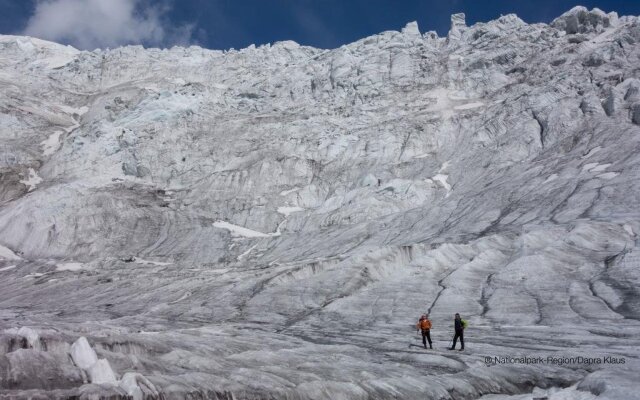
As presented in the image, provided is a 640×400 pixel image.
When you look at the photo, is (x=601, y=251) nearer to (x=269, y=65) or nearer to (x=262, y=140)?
(x=262, y=140)

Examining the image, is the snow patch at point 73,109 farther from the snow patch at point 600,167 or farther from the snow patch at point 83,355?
the snow patch at point 83,355

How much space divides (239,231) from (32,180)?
57.9 metres

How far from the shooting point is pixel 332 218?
3686 inches

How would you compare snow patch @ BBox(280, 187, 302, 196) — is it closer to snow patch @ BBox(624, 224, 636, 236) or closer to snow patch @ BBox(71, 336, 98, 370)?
snow patch @ BBox(624, 224, 636, 236)

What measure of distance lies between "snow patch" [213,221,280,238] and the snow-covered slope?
2.48 feet

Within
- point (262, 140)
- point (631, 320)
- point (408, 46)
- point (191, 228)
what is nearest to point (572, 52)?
point (408, 46)

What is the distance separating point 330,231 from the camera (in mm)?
88375

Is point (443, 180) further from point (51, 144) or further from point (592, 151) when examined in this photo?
point (51, 144)

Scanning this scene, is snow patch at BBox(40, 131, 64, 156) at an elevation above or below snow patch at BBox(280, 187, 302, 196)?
above

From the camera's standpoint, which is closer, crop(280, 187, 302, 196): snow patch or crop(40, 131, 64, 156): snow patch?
crop(280, 187, 302, 196): snow patch

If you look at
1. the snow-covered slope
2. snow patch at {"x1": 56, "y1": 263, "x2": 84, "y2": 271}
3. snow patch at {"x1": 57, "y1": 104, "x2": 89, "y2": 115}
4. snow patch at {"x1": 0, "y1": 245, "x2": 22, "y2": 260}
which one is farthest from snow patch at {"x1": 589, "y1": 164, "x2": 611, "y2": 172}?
snow patch at {"x1": 57, "y1": 104, "x2": 89, "y2": 115}

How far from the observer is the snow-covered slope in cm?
2138

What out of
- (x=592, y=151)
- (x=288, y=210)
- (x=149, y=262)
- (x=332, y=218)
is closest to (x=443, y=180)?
(x=332, y=218)

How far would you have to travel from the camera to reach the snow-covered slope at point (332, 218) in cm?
2138
